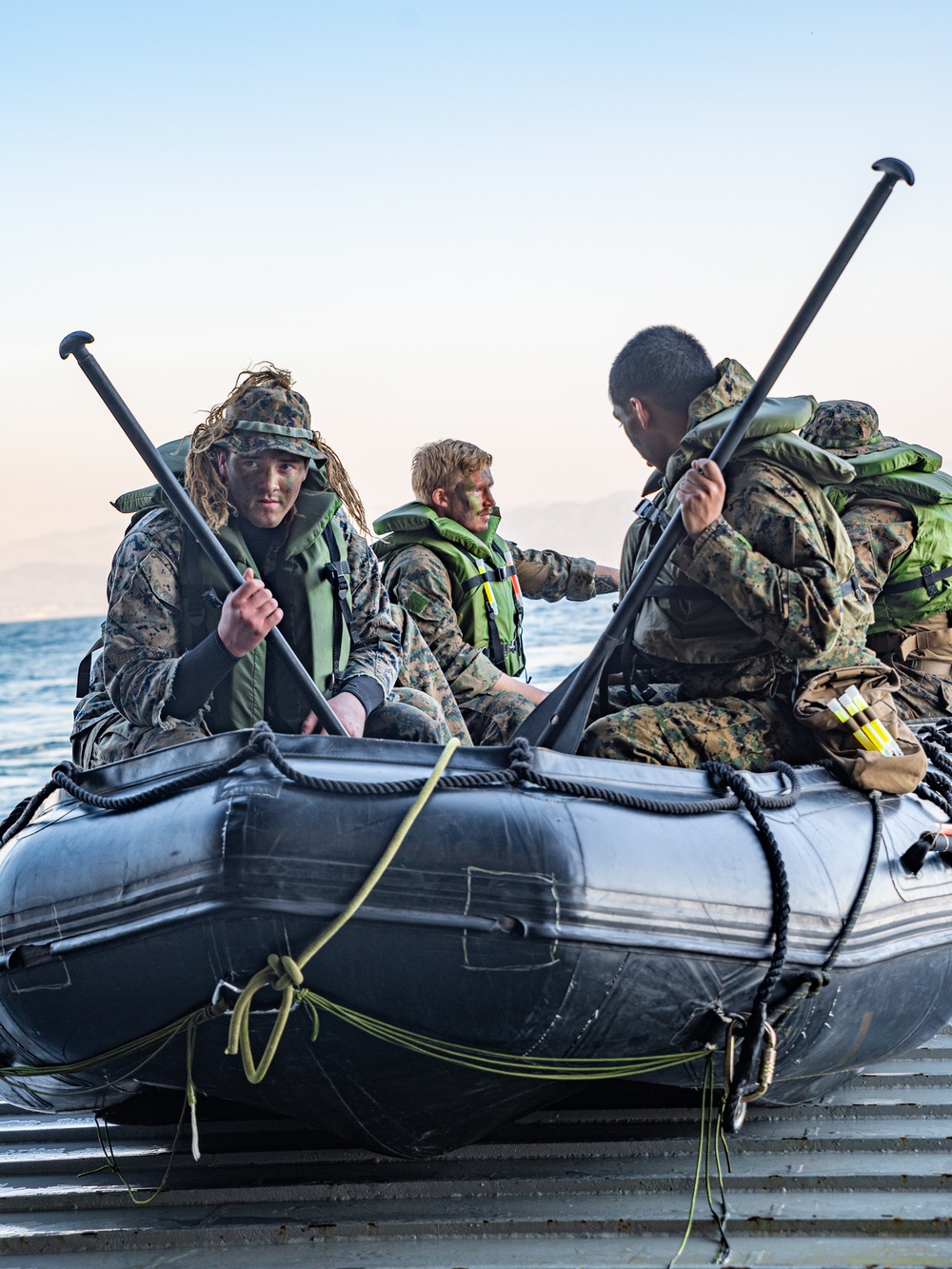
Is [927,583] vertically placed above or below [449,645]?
above

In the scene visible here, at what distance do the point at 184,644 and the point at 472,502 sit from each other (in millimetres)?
1822

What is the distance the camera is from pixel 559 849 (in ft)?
7.06

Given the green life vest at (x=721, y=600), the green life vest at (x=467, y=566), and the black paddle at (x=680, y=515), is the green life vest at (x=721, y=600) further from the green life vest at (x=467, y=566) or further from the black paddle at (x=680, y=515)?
the green life vest at (x=467, y=566)

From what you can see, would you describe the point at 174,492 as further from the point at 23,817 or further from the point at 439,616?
the point at 439,616

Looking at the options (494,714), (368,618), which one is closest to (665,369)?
(368,618)

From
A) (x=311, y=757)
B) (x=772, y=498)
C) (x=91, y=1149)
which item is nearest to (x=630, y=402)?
(x=772, y=498)

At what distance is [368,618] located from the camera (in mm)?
3516

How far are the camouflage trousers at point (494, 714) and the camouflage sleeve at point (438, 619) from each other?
0.04 meters

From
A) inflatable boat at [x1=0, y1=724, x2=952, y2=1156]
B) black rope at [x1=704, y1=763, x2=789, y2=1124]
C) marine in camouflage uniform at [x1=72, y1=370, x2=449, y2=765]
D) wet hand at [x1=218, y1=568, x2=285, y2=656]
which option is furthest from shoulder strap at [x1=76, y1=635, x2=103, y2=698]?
black rope at [x1=704, y1=763, x2=789, y2=1124]

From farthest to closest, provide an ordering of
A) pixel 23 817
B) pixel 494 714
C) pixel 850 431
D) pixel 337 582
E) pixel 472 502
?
1. pixel 472 502
2. pixel 494 714
3. pixel 850 431
4. pixel 337 582
5. pixel 23 817

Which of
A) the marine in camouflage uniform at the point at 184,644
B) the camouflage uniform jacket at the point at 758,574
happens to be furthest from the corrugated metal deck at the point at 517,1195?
the camouflage uniform jacket at the point at 758,574

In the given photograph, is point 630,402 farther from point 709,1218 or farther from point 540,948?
point 709,1218

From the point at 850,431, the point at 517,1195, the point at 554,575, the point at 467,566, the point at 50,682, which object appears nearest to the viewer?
the point at 517,1195

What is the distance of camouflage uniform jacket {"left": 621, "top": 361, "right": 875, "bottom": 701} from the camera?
2.88 metres
